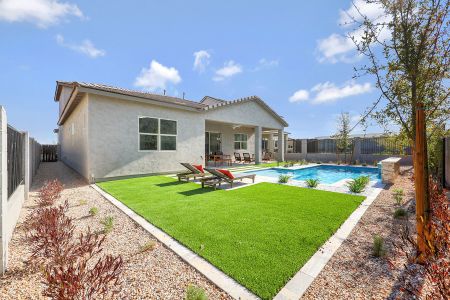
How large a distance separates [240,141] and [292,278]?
854 inches

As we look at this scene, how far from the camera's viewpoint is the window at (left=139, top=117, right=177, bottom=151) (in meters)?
12.4

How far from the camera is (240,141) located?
2444 cm

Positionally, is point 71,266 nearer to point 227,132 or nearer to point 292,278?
point 292,278

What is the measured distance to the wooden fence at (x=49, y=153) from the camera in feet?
88.1

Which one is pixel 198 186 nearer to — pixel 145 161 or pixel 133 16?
pixel 145 161

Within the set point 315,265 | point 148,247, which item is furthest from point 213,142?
point 315,265

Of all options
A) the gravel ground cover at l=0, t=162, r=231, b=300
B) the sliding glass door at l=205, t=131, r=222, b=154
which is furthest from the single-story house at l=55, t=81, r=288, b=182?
the gravel ground cover at l=0, t=162, r=231, b=300

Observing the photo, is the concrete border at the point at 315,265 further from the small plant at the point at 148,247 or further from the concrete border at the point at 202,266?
the small plant at the point at 148,247

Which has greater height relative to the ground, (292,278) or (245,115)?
(245,115)

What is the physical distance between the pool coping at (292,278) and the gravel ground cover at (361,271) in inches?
3.7

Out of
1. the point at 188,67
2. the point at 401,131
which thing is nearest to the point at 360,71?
the point at 401,131

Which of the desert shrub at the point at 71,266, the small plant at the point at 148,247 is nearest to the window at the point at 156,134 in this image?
the desert shrub at the point at 71,266

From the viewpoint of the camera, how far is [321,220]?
17.1 feet

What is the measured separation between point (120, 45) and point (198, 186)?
36.7 feet
